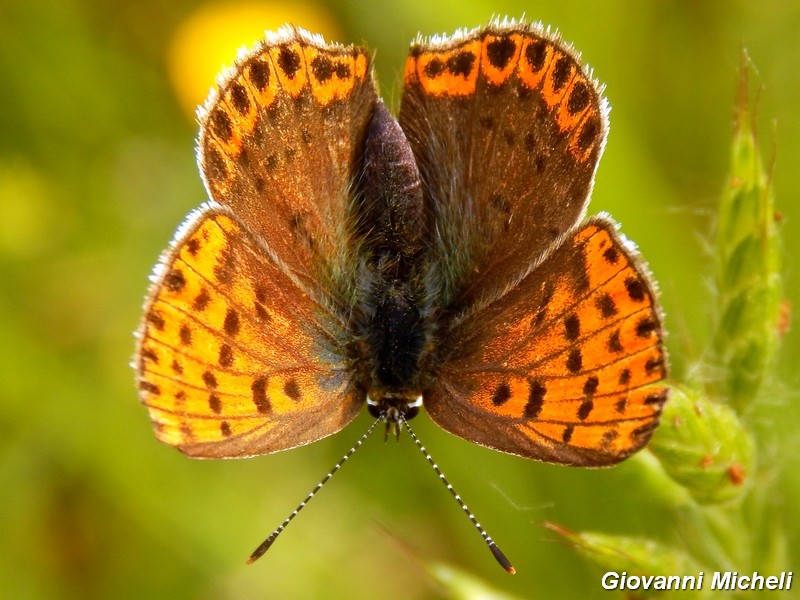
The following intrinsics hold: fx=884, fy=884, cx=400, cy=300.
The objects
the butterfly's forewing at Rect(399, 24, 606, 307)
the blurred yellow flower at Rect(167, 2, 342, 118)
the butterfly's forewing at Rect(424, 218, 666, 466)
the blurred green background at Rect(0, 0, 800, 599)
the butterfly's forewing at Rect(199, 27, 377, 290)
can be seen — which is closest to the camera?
the butterfly's forewing at Rect(424, 218, 666, 466)

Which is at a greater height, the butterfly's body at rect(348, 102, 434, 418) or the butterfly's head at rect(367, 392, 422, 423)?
the butterfly's body at rect(348, 102, 434, 418)

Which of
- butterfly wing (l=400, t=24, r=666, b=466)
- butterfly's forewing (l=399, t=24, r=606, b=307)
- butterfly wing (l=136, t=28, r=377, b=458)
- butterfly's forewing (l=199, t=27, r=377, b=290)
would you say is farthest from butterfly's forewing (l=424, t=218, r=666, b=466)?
butterfly's forewing (l=199, t=27, r=377, b=290)

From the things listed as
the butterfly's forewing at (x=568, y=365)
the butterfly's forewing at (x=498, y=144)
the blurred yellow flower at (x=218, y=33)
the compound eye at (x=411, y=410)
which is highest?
the blurred yellow flower at (x=218, y=33)

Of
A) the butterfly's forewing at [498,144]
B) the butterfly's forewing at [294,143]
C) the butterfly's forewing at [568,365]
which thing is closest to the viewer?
the butterfly's forewing at [568,365]

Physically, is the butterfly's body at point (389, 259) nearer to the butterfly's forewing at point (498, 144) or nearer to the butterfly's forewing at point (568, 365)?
the butterfly's forewing at point (498, 144)

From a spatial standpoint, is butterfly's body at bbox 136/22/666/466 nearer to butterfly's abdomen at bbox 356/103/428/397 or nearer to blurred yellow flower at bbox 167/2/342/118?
butterfly's abdomen at bbox 356/103/428/397

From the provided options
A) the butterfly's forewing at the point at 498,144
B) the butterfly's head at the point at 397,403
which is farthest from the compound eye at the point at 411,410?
the butterfly's forewing at the point at 498,144

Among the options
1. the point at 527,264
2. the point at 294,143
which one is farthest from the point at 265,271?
the point at 527,264

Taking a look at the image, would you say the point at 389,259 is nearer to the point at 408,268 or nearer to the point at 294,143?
the point at 408,268
